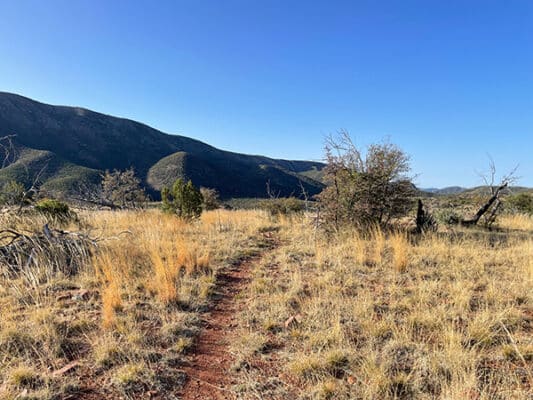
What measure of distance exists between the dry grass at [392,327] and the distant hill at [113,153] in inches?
2123

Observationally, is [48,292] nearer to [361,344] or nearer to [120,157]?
[361,344]

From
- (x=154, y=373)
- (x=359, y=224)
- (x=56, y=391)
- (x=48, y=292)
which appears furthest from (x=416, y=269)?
(x=48, y=292)

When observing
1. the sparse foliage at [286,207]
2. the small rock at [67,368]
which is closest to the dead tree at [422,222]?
the sparse foliage at [286,207]

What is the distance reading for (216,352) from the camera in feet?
10.2

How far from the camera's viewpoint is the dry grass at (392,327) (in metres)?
2.46

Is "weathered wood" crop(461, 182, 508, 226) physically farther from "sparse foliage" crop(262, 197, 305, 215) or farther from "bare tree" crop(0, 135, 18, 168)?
"bare tree" crop(0, 135, 18, 168)

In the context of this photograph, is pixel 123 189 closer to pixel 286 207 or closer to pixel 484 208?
pixel 286 207

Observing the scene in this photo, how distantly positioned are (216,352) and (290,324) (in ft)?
3.19

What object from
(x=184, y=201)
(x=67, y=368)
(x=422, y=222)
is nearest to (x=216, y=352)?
(x=67, y=368)

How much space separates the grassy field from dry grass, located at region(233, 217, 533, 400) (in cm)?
2

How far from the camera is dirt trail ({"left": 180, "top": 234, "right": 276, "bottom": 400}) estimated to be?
2525 mm

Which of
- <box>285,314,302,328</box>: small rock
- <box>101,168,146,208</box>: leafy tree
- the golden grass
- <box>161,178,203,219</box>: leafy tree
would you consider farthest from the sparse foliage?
<box>285,314,302,328</box>: small rock

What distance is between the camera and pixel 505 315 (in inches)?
137

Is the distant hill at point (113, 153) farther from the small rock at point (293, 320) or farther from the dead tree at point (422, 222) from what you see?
the small rock at point (293, 320)
